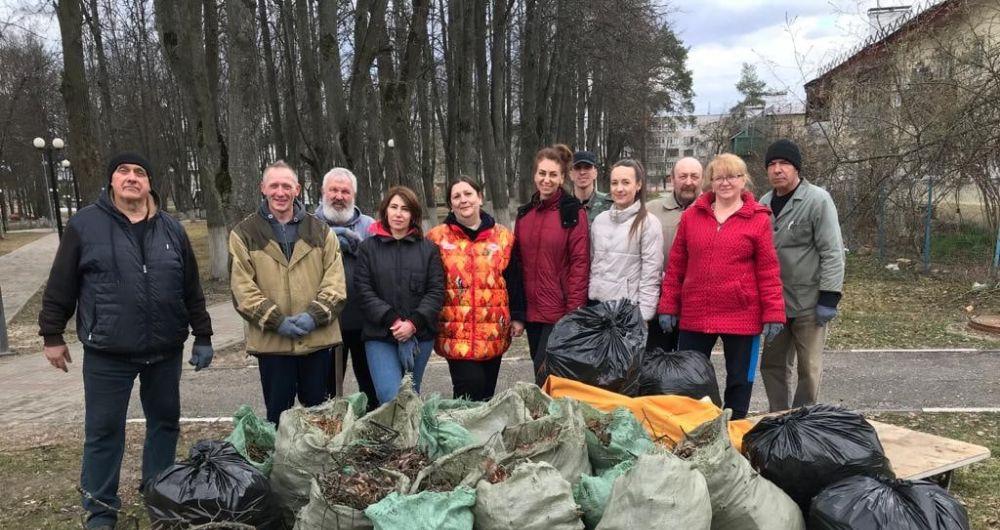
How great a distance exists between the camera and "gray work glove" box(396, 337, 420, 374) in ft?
11.9

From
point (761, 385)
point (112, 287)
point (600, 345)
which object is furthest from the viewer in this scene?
point (761, 385)

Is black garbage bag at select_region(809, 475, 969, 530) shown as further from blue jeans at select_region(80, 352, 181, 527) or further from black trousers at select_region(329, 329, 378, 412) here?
blue jeans at select_region(80, 352, 181, 527)

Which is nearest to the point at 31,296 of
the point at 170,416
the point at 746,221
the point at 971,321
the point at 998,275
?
the point at 170,416

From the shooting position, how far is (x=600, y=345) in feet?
10.9

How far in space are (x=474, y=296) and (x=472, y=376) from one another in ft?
1.49

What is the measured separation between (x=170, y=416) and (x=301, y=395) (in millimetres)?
680

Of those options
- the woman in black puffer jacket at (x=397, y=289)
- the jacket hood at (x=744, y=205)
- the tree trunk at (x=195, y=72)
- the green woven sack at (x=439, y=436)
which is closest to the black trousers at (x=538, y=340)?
the woman in black puffer jacket at (x=397, y=289)

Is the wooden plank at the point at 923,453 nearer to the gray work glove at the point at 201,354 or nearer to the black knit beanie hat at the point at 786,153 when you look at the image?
the black knit beanie hat at the point at 786,153

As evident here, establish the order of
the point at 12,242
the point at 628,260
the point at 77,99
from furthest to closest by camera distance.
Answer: the point at 12,242 < the point at 77,99 < the point at 628,260

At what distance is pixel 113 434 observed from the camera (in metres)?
3.18

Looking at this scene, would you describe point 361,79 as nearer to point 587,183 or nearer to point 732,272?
point 587,183

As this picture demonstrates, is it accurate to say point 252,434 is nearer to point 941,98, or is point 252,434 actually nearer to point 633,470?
point 633,470

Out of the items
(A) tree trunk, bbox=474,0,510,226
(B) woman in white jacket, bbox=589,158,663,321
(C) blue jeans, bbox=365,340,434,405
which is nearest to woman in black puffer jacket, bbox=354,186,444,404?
(C) blue jeans, bbox=365,340,434,405

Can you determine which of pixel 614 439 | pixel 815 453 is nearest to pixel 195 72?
pixel 614 439
